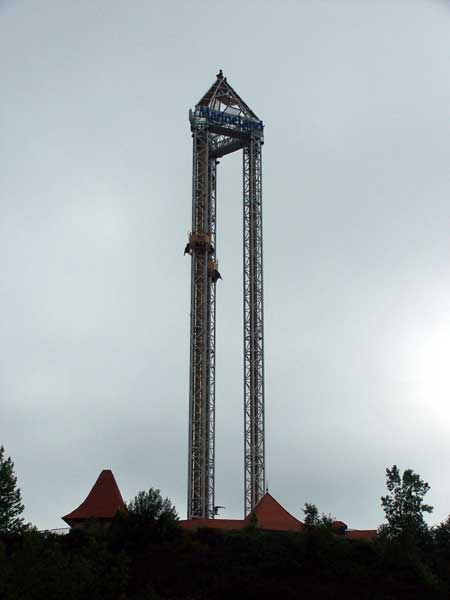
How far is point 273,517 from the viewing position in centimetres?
6016


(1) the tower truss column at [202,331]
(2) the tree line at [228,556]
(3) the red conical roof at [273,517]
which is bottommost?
(2) the tree line at [228,556]

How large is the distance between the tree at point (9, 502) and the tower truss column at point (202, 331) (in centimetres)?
1598

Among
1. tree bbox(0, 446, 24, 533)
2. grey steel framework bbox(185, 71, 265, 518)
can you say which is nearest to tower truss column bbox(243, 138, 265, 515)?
grey steel framework bbox(185, 71, 265, 518)

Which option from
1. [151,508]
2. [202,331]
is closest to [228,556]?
[151,508]

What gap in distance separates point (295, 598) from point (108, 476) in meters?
20.2

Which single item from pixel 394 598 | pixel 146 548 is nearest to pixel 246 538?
pixel 146 548

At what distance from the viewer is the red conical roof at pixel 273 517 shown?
59.2 meters

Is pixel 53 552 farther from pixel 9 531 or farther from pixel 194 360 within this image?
pixel 194 360

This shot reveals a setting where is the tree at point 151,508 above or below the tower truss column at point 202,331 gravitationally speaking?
below

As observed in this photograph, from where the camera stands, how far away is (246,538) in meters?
55.3

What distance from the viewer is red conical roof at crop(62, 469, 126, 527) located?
200ft

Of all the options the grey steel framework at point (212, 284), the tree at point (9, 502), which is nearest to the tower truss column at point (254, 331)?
the grey steel framework at point (212, 284)

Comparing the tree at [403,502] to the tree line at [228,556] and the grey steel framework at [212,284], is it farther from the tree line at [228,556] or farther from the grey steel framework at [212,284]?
the grey steel framework at [212,284]

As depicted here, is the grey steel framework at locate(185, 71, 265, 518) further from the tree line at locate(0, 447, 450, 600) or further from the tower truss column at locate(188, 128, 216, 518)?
the tree line at locate(0, 447, 450, 600)
